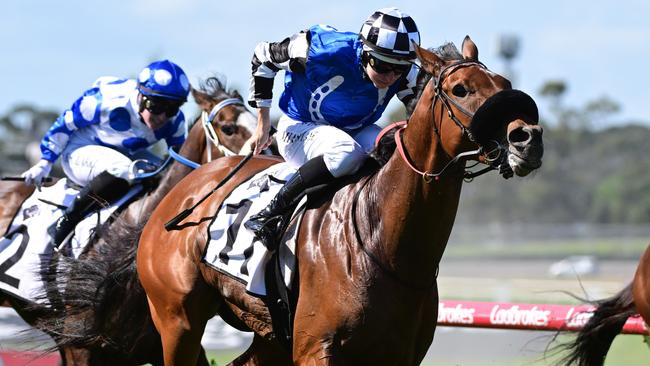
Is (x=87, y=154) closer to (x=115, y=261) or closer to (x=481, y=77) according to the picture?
(x=115, y=261)

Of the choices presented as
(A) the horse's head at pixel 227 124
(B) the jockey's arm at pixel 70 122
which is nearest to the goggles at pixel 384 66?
(A) the horse's head at pixel 227 124

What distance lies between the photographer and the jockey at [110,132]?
23.4 feet

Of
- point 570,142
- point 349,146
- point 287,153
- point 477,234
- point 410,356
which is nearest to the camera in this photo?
point 410,356

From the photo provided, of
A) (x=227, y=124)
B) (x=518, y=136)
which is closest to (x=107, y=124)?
(x=227, y=124)

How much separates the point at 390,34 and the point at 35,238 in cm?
360

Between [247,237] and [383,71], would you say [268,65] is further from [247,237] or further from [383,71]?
[247,237]

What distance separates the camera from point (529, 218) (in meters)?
51.2

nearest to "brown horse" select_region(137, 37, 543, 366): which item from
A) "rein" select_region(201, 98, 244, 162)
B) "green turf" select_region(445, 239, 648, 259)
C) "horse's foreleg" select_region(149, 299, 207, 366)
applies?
"horse's foreleg" select_region(149, 299, 207, 366)

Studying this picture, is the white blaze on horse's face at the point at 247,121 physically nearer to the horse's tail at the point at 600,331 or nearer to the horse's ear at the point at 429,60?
the horse's tail at the point at 600,331

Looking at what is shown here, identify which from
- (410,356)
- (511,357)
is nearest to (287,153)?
(410,356)

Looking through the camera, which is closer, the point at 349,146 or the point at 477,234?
the point at 349,146

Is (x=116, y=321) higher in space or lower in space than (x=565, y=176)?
higher

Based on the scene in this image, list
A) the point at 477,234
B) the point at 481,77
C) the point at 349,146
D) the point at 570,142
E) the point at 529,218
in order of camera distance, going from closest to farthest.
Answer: the point at 481,77 < the point at 349,146 < the point at 477,234 < the point at 529,218 < the point at 570,142

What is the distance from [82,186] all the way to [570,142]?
170 feet
